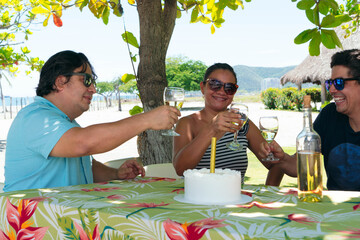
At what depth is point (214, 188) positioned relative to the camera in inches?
61.9

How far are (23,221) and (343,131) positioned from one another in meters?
1.97

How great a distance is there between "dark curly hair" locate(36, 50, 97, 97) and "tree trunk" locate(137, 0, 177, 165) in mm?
1780

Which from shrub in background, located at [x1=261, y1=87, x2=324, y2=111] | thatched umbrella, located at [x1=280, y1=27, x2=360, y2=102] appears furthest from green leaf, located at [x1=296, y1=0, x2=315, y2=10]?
shrub in background, located at [x1=261, y1=87, x2=324, y2=111]

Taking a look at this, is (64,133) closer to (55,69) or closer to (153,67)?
(55,69)

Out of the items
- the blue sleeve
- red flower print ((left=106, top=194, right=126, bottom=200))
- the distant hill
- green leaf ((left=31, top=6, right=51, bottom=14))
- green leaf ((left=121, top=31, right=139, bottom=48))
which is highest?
the distant hill

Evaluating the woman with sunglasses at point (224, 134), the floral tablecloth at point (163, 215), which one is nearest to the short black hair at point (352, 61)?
the woman with sunglasses at point (224, 134)

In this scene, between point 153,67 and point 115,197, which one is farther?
point 153,67

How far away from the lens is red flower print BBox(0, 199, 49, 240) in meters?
1.69

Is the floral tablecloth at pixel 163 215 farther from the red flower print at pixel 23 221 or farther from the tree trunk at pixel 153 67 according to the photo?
the tree trunk at pixel 153 67

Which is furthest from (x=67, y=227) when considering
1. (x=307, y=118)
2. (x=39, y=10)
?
(x=39, y=10)

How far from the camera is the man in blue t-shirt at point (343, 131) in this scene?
8.16ft

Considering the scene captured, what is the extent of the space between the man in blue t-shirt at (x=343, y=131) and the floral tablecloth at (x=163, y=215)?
0.79m

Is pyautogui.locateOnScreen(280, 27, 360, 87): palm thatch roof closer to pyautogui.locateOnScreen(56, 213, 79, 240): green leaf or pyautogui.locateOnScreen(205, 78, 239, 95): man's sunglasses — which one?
pyautogui.locateOnScreen(205, 78, 239, 95): man's sunglasses

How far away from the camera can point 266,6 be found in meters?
198
